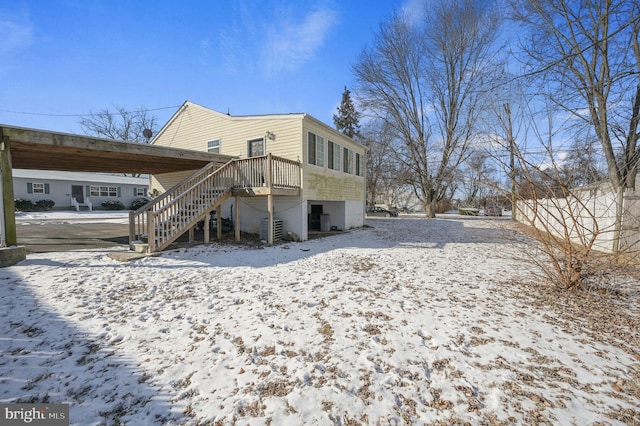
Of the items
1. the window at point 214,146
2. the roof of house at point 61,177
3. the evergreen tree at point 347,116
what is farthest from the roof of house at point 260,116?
the evergreen tree at point 347,116

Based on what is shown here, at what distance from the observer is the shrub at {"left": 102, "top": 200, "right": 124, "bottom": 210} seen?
25.3 metres

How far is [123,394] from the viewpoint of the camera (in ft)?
7.57

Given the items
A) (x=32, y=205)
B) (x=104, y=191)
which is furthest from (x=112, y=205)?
(x=32, y=205)

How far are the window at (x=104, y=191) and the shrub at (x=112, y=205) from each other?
0.82 m

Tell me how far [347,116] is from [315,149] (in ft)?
102

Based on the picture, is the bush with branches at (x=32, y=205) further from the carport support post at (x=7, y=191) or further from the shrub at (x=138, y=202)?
the carport support post at (x=7, y=191)

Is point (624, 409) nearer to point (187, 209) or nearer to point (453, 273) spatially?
point (453, 273)

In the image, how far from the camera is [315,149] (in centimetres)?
1079

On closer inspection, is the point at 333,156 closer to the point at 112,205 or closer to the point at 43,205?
the point at 112,205

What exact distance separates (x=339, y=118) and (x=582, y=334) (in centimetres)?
3956

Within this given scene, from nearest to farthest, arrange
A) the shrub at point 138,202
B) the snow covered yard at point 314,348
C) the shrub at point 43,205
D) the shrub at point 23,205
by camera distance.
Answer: the snow covered yard at point 314,348 → the shrub at point 23,205 → the shrub at point 43,205 → the shrub at point 138,202

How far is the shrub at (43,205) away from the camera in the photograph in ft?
70.4

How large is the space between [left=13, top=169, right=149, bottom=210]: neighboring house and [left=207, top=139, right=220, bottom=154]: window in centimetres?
1901

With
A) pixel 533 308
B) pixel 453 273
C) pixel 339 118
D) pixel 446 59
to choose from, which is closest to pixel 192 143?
pixel 453 273
